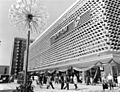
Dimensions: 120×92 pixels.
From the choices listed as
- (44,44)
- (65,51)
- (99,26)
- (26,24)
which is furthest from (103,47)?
(44,44)

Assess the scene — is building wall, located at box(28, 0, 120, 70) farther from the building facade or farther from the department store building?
the building facade

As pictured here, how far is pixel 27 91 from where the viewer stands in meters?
6.01

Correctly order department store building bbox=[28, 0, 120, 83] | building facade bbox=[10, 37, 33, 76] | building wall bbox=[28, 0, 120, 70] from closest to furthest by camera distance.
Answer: department store building bbox=[28, 0, 120, 83] < building wall bbox=[28, 0, 120, 70] < building facade bbox=[10, 37, 33, 76]

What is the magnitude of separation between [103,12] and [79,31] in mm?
9893

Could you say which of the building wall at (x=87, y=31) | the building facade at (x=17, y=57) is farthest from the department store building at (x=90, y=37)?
the building facade at (x=17, y=57)

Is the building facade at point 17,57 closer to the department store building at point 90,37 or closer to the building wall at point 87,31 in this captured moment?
the building wall at point 87,31

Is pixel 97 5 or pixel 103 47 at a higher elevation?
pixel 97 5

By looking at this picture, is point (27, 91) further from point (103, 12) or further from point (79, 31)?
point (79, 31)

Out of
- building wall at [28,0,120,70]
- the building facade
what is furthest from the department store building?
the building facade

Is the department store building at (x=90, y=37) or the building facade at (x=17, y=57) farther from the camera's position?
the building facade at (x=17, y=57)

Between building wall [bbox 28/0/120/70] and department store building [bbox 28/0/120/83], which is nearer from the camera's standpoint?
department store building [bbox 28/0/120/83]

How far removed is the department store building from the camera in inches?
1084

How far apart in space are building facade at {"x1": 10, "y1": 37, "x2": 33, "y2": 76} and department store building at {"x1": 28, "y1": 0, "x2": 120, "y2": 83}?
38.9 m

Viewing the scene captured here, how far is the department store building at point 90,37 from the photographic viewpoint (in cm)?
2753
